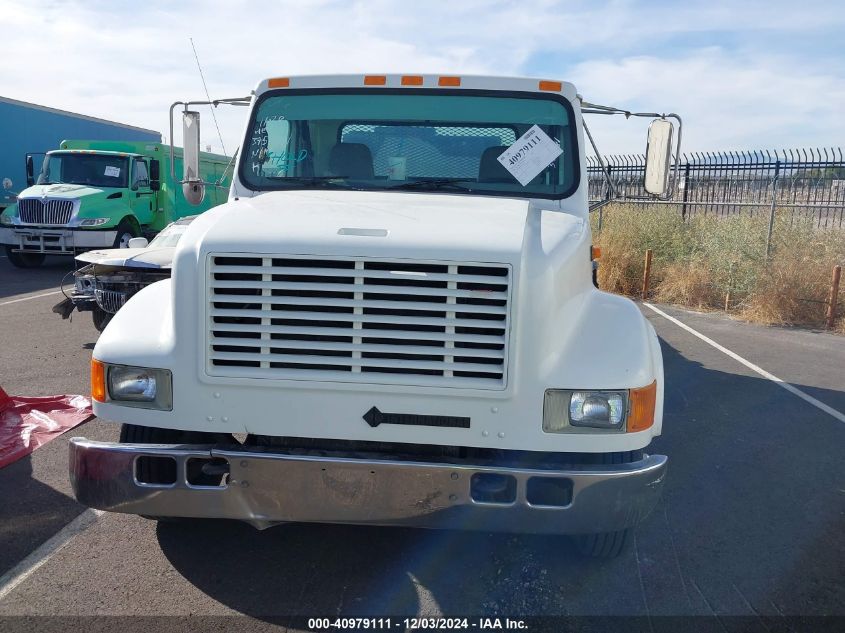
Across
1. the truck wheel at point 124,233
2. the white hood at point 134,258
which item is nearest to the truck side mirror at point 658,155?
the white hood at point 134,258

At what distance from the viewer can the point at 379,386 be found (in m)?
2.92

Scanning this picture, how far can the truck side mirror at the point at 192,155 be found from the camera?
4926 mm

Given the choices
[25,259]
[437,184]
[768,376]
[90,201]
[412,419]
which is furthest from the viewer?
[25,259]

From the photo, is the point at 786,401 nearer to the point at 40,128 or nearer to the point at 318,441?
the point at 318,441

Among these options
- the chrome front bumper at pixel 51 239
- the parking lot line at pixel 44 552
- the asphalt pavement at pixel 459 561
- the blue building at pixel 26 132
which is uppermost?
the blue building at pixel 26 132

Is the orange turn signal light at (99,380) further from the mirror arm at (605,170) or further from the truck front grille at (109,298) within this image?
the truck front grille at (109,298)

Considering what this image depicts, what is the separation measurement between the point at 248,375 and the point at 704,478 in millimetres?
3102

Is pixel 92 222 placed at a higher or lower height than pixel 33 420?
higher

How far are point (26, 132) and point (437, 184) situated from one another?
1899cm

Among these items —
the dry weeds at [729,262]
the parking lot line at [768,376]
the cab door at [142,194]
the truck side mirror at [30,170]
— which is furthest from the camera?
the truck side mirror at [30,170]

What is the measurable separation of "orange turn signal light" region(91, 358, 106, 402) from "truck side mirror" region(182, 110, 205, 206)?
207 centimetres

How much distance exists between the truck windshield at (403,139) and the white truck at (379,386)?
3.89ft

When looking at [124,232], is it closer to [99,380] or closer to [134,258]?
[134,258]

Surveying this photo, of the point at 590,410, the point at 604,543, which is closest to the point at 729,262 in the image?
the point at 604,543
